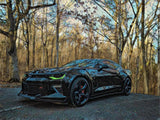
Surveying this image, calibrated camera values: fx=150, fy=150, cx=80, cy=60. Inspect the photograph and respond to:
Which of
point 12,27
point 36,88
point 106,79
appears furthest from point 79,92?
point 12,27

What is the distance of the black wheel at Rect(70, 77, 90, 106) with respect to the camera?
3.83m

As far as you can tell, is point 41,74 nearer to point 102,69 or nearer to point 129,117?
point 102,69

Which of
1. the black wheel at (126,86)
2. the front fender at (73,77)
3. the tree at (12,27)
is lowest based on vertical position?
the black wheel at (126,86)

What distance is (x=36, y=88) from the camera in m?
3.81

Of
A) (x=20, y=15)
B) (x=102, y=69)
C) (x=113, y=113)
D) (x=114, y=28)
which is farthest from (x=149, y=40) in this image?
(x=113, y=113)

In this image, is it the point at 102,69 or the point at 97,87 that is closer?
the point at 97,87

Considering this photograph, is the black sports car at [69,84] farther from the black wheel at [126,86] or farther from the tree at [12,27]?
the tree at [12,27]

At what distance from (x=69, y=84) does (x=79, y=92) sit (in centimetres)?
44

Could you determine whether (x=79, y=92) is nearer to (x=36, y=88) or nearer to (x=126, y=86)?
(x=36, y=88)

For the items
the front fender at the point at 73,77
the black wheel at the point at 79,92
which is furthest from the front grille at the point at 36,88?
the black wheel at the point at 79,92

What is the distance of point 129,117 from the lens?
10.7ft

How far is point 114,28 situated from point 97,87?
9.28 meters

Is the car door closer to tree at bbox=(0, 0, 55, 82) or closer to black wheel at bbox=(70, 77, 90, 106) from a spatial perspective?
black wheel at bbox=(70, 77, 90, 106)

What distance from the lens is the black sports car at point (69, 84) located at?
3.69 m
